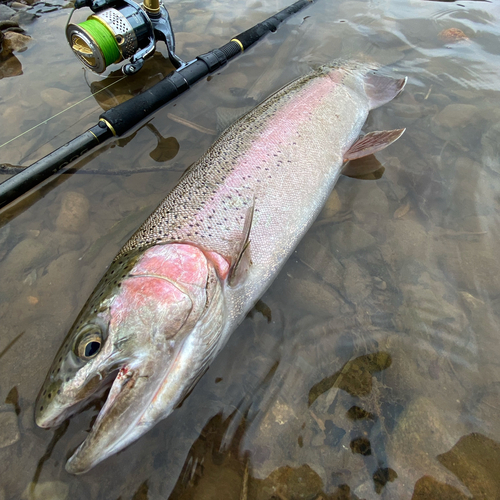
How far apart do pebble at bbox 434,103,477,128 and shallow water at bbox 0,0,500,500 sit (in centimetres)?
2

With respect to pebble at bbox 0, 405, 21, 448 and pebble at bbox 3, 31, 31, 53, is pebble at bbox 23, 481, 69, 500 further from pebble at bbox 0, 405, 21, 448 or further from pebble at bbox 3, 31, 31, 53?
pebble at bbox 3, 31, 31, 53

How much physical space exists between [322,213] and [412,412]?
1.70 m

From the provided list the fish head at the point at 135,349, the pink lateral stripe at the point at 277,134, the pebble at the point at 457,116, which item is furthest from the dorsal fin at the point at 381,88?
the fish head at the point at 135,349

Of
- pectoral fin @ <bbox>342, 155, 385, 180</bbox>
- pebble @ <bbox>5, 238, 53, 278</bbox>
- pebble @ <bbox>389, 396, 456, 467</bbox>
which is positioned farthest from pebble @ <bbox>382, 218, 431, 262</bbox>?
pebble @ <bbox>5, 238, 53, 278</bbox>

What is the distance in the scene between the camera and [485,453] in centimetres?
188

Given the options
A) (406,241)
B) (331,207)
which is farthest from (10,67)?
(406,241)

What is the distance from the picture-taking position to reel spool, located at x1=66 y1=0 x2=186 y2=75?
3041 mm

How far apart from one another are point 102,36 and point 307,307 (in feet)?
10.4

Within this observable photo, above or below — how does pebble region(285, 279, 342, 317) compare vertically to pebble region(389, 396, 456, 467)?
above

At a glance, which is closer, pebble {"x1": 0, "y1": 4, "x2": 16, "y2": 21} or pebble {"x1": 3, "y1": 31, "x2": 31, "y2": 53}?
pebble {"x1": 3, "y1": 31, "x2": 31, "y2": 53}

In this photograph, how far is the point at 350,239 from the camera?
2.81m

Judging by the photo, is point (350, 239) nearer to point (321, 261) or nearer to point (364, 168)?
point (321, 261)

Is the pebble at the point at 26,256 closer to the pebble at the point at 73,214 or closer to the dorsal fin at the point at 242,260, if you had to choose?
the pebble at the point at 73,214

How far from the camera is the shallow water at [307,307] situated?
1.86 m
